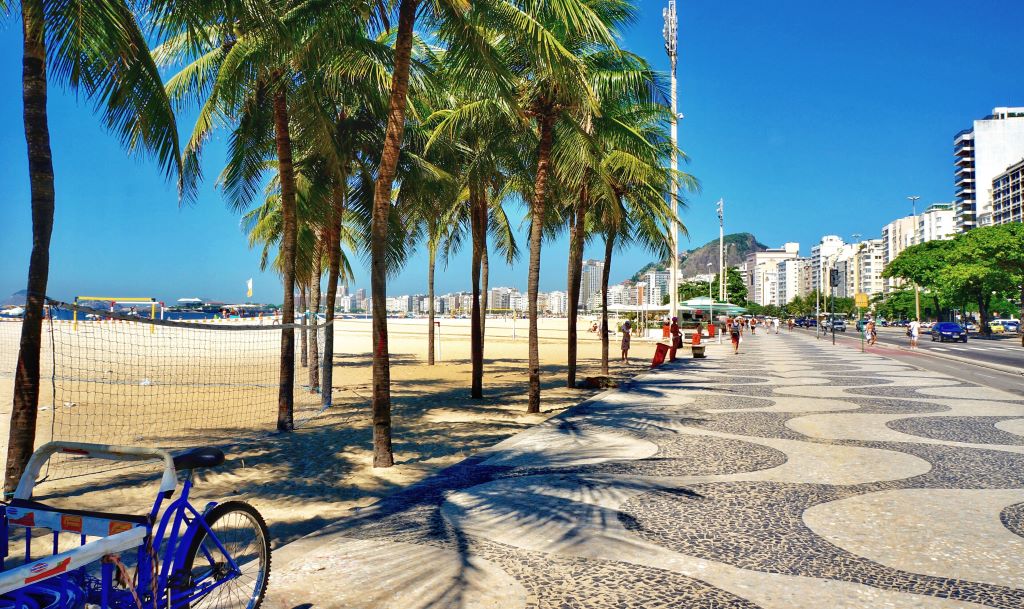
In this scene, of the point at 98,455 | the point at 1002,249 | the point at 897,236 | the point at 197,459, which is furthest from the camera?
the point at 897,236

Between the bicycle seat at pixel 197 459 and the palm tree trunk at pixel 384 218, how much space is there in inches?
160

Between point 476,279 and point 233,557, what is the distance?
11.6 metres

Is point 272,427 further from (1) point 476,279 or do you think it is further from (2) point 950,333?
(2) point 950,333

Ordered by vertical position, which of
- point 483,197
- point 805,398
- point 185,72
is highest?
point 185,72

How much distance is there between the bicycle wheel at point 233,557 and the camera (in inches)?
122

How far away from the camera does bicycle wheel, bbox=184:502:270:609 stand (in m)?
3.10

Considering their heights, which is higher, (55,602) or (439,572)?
(55,602)

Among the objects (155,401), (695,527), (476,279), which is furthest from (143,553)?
(476,279)

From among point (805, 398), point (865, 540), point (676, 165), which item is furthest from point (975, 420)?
point (676, 165)

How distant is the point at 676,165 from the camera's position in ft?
97.3

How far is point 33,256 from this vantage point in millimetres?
5625

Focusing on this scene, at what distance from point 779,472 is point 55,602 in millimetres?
6200

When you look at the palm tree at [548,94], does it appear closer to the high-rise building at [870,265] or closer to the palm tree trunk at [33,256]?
the palm tree trunk at [33,256]

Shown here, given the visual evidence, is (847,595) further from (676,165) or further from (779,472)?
(676,165)
